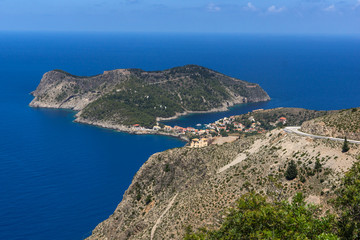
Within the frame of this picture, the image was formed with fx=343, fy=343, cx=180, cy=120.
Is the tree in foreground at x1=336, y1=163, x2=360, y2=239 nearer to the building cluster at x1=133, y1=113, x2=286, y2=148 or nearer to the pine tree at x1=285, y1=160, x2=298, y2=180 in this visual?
the pine tree at x1=285, y1=160, x2=298, y2=180

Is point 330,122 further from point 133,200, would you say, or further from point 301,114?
point 301,114

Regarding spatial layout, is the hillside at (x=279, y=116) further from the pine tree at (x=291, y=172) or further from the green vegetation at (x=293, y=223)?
the green vegetation at (x=293, y=223)

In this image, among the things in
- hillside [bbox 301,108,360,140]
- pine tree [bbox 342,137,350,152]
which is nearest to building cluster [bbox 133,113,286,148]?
hillside [bbox 301,108,360,140]

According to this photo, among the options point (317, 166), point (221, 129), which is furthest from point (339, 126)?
point (221, 129)

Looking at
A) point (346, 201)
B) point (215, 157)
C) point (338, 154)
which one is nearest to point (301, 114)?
point (215, 157)

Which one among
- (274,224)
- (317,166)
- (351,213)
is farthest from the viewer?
(317,166)

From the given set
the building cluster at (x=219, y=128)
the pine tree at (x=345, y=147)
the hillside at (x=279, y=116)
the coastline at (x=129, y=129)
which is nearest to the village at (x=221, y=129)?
the building cluster at (x=219, y=128)

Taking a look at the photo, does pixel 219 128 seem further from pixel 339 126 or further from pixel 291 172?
pixel 291 172
